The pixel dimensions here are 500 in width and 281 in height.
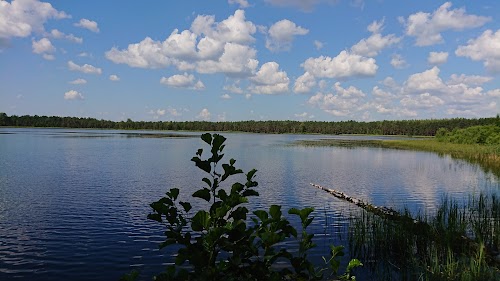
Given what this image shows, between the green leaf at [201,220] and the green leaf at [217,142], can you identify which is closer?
the green leaf at [201,220]

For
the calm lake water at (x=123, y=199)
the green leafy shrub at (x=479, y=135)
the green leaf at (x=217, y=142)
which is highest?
the green leaf at (x=217, y=142)

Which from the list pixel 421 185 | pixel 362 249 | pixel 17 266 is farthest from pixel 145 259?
pixel 421 185

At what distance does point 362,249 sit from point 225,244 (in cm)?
1268

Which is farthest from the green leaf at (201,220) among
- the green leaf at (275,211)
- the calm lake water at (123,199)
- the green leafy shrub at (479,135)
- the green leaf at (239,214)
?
the green leafy shrub at (479,135)

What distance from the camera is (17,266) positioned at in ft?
45.5

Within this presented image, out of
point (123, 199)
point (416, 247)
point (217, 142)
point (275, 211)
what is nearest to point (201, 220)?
point (275, 211)

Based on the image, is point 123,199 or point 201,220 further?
point 123,199

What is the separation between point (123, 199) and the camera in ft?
87.7

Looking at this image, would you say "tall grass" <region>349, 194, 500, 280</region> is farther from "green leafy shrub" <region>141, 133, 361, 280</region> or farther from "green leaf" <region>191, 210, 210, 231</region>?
"green leaf" <region>191, 210, 210, 231</region>

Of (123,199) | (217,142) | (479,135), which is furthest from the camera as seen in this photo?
(479,135)

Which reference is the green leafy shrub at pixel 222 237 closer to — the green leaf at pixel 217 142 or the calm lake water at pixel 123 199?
the green leaf at pixel 217 142

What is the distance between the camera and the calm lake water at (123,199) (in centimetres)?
1472

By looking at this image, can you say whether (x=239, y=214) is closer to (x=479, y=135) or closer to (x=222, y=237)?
(x=222, y=237)

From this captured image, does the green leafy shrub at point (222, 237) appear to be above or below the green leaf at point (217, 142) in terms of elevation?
below
